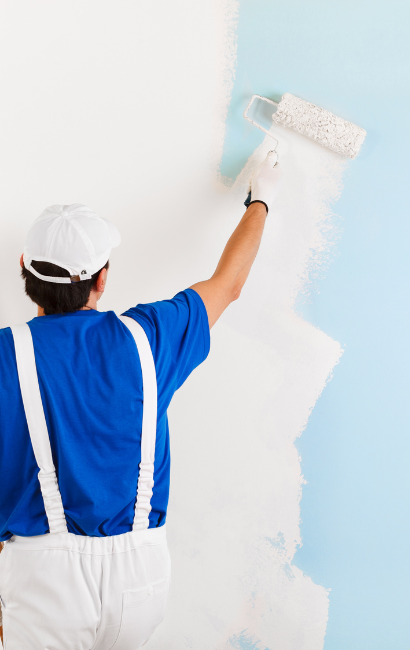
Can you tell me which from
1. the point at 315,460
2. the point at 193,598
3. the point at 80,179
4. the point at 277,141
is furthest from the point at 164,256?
the point at 193,598

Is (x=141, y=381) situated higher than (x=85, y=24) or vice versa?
(x=85, y=24)

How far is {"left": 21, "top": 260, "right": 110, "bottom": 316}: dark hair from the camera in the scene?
0.89 metres

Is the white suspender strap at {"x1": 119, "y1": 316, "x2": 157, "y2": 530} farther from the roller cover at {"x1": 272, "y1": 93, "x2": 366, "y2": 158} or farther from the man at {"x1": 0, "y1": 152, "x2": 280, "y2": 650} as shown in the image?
the roller cover at {"x1": 272, "y1": 93, "x2": 366, "y2": 158}

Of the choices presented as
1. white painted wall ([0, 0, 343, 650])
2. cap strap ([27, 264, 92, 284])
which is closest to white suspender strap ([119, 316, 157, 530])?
cap strap ([27, 264, 92, 284])

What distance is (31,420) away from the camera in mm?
839

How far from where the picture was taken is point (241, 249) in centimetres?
108

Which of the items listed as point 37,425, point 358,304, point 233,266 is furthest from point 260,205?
point 37,425

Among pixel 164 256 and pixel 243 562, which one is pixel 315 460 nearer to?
pixel 243 562

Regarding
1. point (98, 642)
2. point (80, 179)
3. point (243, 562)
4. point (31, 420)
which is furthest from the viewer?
point (243, 562)

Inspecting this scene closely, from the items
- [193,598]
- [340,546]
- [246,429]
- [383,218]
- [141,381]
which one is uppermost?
[383,218]

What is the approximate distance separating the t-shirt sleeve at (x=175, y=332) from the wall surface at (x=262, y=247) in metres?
0.30

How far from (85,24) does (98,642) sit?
1468 millimetres

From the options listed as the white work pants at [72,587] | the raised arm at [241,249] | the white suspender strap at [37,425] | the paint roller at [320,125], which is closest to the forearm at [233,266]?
the raised arm at [241,249]

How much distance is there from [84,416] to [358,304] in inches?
29.3
